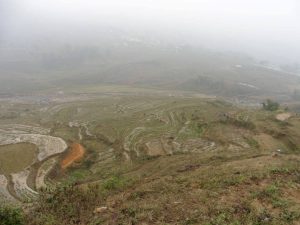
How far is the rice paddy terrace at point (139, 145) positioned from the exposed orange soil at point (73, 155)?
47 mm

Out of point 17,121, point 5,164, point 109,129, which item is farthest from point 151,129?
point 17,121

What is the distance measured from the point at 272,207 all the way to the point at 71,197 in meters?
13.6

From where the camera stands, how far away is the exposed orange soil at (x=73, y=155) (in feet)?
218

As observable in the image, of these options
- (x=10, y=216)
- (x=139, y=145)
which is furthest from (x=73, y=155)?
(x=10, y=216)

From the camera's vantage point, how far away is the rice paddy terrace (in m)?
52.5

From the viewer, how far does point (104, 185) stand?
1303 inches

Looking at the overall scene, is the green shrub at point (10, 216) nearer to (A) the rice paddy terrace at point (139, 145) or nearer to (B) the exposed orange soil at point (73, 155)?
(A) the rice paddy terrace at point (139, 145)

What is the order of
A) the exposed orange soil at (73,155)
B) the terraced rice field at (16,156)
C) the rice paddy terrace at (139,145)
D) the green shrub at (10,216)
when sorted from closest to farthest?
the green shrub at (10,216) → the rice paddy terrace at (139,145) → the terraced rice field at (16,156) → the exposed orange soil at (73,155)

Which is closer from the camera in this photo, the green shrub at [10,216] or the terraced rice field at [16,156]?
the green shrub at [10,216]

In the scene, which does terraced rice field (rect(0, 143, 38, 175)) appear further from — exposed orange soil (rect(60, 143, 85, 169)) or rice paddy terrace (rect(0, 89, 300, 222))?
exposed orange soil (rect(60, 143, 85, 169))

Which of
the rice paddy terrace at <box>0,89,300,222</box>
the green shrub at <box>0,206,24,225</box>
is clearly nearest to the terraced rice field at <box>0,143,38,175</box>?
the rice paddy terrace at <box>0,89,300,222</box>

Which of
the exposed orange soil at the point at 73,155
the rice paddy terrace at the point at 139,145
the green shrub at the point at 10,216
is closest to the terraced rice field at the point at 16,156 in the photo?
the rice paddy terrace at the point at 139,145

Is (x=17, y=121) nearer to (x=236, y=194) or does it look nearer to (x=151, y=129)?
(x=151, y=129)

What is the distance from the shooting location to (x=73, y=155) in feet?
232
